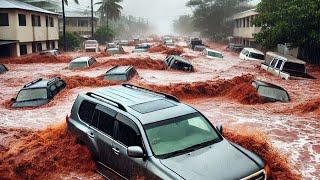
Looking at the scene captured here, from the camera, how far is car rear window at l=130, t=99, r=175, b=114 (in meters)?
6.81

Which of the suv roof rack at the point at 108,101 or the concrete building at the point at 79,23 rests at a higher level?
the concrete building at the point at 79,23

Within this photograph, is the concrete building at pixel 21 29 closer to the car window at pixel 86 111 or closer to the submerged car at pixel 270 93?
the submerged car at pixel 270 93

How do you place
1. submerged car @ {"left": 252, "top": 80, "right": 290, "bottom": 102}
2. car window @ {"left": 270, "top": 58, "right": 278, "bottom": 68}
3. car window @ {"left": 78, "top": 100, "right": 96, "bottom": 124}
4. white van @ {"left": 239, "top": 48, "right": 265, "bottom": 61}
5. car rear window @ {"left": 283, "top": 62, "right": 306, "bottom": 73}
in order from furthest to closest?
white van @ {"left": 239, "top": 48, "right": 265, "bottom": 61}, car window @ {"left": 270, "top": 58, "right": 278, "bottom": 68}, car rear window @ {"left": 283, "top": 62, "right": 306, "bottom": 73}, submerged car @ {"left": 252, "top": 80, "right": 290, "bottom": 102}, car window @ {"left": 78, "top": 100, "right": 96, "bottom": 124}

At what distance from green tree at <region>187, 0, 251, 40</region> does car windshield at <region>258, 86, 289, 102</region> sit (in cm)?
5816

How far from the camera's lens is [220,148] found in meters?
6.30

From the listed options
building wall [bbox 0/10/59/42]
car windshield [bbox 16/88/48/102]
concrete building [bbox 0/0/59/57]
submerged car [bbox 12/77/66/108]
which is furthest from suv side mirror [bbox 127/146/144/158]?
building wall [bbox 0/10/59/42]

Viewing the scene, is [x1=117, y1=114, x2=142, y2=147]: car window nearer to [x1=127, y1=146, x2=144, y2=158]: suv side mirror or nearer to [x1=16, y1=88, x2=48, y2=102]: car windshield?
[x1=127, y1=146, x2=144, y2=158]: suv side mirror

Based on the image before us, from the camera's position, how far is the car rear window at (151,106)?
6.81m

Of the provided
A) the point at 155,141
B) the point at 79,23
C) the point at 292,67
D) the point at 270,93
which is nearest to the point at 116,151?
the point at 155,141

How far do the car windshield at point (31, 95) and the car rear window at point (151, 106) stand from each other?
30.5 feet

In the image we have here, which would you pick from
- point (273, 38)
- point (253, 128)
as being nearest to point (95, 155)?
point (253, 128)

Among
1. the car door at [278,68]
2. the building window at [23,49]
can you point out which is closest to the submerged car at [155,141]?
the car door at [278,68]

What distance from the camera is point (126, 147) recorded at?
650 cm

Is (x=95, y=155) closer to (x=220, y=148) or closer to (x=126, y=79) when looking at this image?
(x=220, y=148)
